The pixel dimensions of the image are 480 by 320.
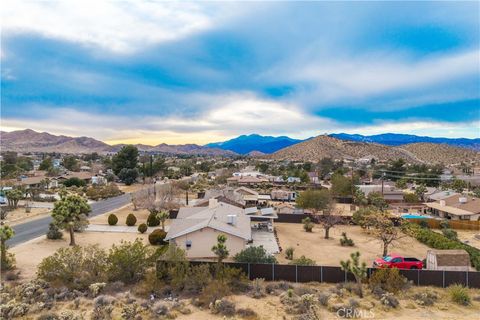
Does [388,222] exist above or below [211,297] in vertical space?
above

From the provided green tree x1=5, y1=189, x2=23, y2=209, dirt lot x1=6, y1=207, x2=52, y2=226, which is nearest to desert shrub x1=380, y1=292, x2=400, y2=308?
dirt lot x1=6, y1=207, x2=52, y2=226

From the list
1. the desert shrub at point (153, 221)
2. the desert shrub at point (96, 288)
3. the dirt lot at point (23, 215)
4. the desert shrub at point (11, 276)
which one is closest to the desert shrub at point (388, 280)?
the desert shrub at point (96, 288)

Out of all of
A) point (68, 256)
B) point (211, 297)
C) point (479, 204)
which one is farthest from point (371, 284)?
point (479, 204)

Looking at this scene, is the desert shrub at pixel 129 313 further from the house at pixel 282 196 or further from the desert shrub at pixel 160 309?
the house at pixel 282 196

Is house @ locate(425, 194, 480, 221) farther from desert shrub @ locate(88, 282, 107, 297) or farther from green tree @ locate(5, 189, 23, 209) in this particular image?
green tree @ locate(5, 189, 23, 209)

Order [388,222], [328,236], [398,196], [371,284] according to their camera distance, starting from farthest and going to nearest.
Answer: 1. [398,196]
2. [328,236]
3. [388,222]
4. [371,284]

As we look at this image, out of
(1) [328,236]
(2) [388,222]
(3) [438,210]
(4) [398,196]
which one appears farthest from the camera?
(4) [398,196]

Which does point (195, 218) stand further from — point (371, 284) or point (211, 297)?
point (371, 284)
